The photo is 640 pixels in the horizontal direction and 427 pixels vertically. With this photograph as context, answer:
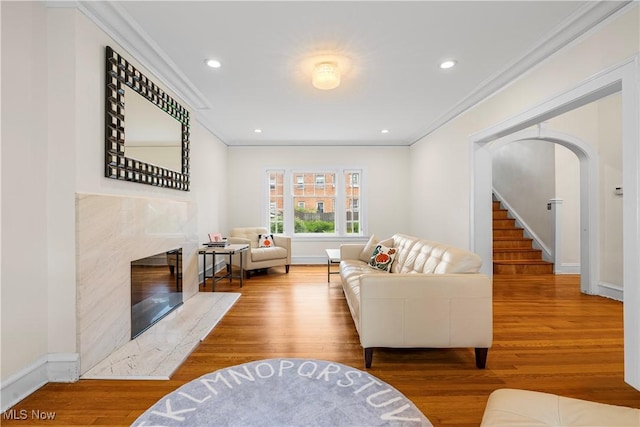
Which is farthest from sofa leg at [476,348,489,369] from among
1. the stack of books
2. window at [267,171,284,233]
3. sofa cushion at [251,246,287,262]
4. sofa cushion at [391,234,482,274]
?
window at [267,171,284,233]

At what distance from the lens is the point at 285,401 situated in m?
1.77

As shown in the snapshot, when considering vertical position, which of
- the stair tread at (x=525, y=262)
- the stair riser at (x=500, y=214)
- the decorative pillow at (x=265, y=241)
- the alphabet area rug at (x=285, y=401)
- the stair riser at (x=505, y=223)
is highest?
the stair riser at (x=500, y=214)

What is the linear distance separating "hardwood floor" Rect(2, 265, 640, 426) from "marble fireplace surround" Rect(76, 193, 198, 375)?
34 cm

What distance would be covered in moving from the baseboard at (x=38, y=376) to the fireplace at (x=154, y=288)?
23.9 inches

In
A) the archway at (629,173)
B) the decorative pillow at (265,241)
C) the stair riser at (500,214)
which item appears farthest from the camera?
the stair riser at (500,214)

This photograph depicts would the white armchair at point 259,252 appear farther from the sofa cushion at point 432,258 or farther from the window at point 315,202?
the sofa cushion at point 432,258

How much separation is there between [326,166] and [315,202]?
0.83 meters

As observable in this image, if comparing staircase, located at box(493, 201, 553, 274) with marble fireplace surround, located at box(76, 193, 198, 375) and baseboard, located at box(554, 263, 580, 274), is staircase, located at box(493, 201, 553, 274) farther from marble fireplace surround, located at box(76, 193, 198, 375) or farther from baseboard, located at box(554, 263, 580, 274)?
marble fireplace surround, located at box(76, 193, 198, 375)

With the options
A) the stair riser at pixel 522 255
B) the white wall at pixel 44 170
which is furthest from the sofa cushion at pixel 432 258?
the stair riser at pixel 522 255

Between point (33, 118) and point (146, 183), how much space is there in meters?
1.02

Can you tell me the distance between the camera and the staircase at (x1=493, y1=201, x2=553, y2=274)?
5.50 m

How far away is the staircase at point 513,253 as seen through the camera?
18.0ft

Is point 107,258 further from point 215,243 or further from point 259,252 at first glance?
point 259,252

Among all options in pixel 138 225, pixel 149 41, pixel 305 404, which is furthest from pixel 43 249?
pixel 305 404
